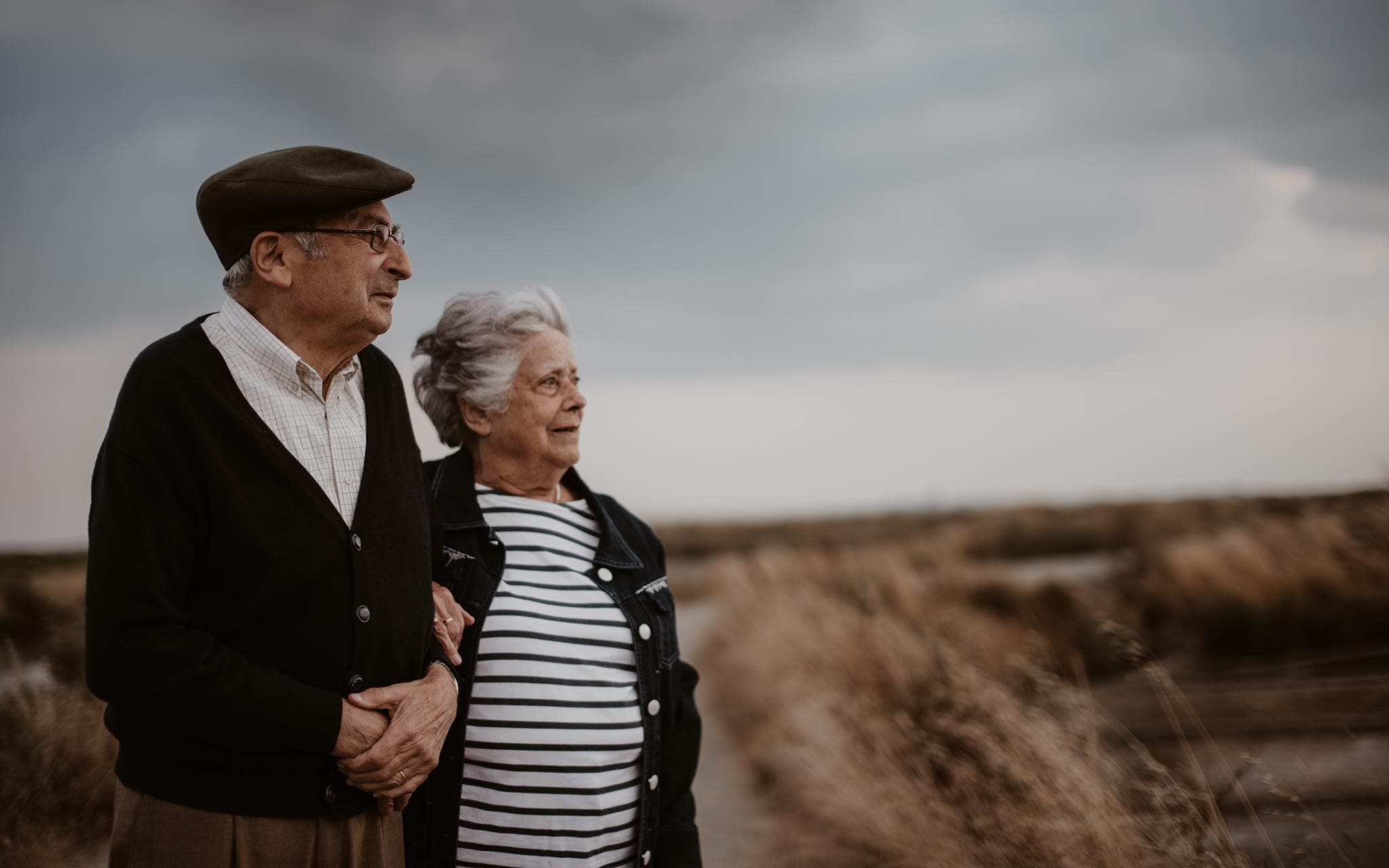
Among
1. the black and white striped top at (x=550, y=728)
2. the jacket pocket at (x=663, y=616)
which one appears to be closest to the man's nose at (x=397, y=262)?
the black and white striped top at (x=550, y=728)

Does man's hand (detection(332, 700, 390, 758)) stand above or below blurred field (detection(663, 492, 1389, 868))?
above

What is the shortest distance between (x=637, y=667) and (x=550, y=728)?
290 mm

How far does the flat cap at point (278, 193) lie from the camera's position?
1.77 meters

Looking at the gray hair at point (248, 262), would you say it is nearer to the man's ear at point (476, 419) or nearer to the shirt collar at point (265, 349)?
the shirt collar at point (265, 349)

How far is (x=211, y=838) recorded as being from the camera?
1.64 m

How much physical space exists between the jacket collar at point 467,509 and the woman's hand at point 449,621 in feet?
0.73

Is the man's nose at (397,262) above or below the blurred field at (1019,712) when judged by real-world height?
above

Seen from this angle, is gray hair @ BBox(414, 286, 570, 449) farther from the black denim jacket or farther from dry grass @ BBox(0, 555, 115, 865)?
dry grass @ BBox(0, 555, 115, 865)

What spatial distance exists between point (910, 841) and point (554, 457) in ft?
8.47

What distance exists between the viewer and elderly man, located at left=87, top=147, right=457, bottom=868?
154 centimetres

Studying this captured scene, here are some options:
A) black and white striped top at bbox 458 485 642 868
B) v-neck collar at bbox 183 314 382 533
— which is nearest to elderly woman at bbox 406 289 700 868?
black and white striped top at bbox 458 485 642 868

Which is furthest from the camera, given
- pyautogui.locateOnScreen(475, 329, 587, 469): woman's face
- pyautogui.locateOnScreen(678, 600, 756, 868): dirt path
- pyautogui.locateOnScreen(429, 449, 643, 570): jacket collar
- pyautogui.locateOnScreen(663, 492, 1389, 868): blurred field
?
pyautogui.locateOnScreen(678, 600, 756, 868): dirt path

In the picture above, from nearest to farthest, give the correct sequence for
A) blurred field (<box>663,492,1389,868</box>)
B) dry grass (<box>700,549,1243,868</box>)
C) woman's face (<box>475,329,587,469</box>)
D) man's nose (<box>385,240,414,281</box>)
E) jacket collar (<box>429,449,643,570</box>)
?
man's nose (<box>385,240,414,281</box>) → jacket collar (<box>429,449,643,570</box>) → woman's face (<box>475,329,587,469</box>) → dry grass (<box>700,549,1243,868</box>) → blurred field (<box>663,492,1389,868</box>)

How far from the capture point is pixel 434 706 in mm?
1896
